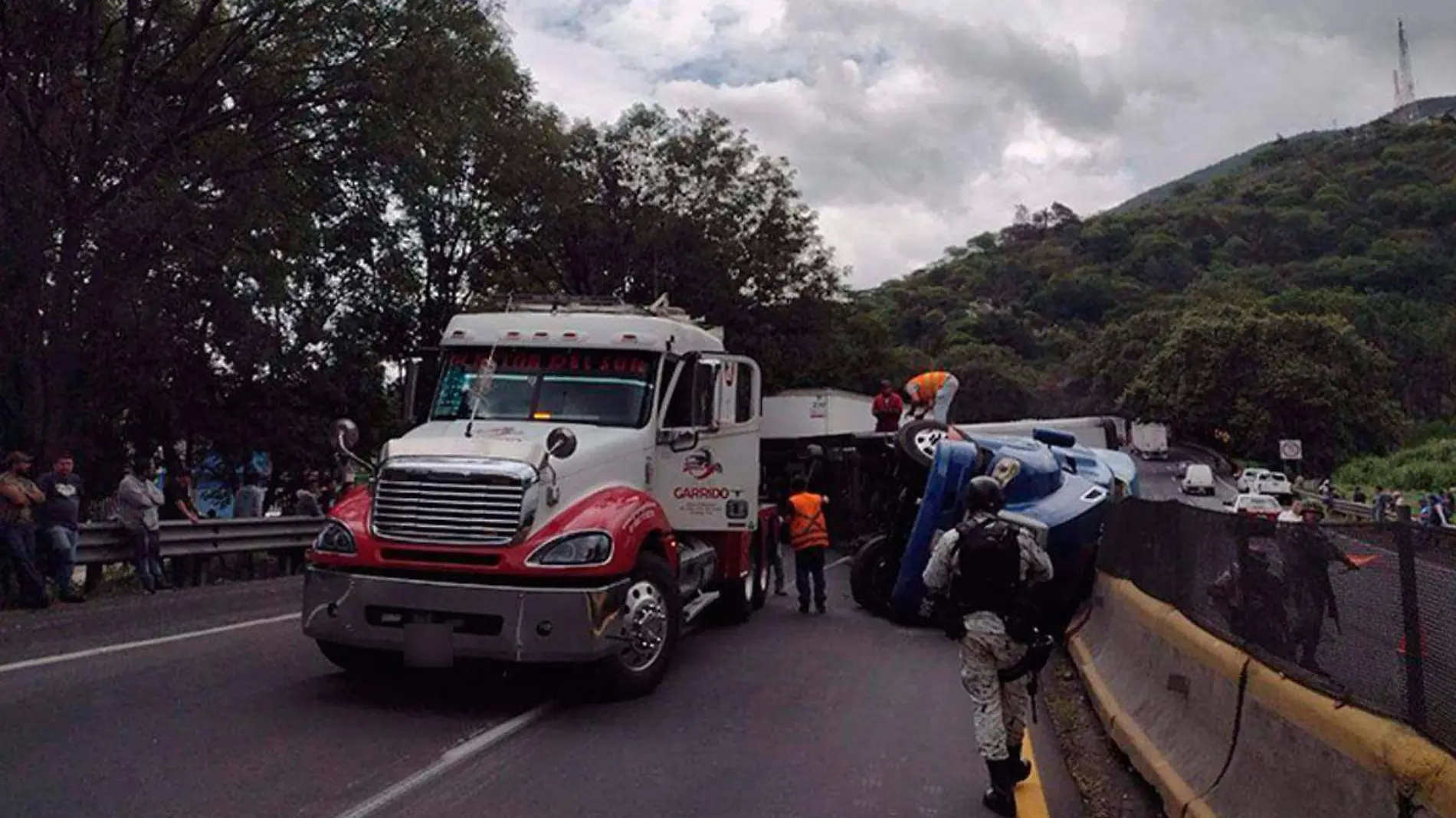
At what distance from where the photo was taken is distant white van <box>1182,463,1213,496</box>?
5228 cm

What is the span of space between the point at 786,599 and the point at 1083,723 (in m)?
7.83

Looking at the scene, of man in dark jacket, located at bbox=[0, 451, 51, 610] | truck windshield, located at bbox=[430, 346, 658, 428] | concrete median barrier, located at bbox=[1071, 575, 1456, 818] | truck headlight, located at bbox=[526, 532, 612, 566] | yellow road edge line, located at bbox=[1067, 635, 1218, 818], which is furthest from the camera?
man in dark jacket, located at bbox=[0, 451, 51, 610]

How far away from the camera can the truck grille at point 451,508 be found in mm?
8328

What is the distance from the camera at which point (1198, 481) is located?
52906 millimetres

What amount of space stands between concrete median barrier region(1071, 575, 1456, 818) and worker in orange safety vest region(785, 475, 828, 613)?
611cm

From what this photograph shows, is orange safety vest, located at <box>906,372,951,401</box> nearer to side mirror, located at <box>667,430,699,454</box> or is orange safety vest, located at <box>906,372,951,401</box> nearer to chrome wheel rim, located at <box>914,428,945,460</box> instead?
chrome wheel rim, located at <box>914,428,945,460</box>

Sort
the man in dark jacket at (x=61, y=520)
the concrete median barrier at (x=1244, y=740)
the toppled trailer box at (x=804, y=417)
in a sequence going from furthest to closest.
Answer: the toppled trailer box at (x=804, y=417), the man in dark jacket at (x=61, y=520), the concrete median barrier at (x=1244, y=740)

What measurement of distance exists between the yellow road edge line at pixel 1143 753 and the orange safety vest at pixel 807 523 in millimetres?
5086

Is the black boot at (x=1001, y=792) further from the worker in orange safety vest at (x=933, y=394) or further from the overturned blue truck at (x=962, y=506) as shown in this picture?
the worker in orange safety vest at (x=933, y=394)

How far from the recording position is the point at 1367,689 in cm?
430

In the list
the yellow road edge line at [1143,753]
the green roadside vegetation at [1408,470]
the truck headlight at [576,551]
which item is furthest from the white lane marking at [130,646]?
the green roadside vegetation at [1408,470]

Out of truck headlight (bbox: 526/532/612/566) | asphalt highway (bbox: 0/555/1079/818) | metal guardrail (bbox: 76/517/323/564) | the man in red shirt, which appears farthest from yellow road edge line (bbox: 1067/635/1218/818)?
the man in red shirt

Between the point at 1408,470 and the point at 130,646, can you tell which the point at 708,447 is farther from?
the point at 1408,470

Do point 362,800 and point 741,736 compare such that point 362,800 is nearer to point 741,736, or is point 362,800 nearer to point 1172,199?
point 741,736
